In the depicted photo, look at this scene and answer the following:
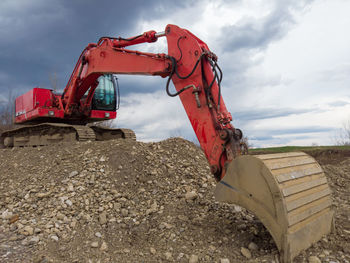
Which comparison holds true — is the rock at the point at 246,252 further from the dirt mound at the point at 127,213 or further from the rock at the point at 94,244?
the rock at the point at 94,244

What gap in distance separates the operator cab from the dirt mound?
9.11 ft

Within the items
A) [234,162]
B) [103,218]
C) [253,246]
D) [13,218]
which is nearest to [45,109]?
[13,218]

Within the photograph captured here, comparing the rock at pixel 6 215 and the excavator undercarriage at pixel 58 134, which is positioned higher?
the excavator undercarriage at pixel 58 134

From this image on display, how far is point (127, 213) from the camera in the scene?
4152 millimetres

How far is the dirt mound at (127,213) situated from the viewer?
10.6ft

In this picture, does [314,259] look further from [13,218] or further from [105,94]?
[105,94]

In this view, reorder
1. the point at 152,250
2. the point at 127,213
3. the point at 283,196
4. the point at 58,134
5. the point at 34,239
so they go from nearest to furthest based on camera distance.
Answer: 1. the point at 283,196
2. the point at 152,250
3. the point at 34,239
4. the point at 127,213
5. the point at 58,134

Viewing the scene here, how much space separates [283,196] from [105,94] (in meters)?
7.07

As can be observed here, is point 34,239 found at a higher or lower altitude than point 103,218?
lower

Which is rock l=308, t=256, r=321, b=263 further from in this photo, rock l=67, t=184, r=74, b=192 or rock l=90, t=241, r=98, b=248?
rock l=67, t=184, r=74, b=192

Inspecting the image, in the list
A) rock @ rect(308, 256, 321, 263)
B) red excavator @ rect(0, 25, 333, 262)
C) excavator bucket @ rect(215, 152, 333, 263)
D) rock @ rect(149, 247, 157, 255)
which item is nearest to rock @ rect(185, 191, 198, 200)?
red excavator @ rect(0, 25, 333, 262)

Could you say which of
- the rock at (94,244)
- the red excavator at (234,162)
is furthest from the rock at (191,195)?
the rock at (94,244)

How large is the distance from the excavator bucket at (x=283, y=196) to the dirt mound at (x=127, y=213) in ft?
0.68

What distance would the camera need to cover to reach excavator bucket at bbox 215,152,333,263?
9.00 ft
